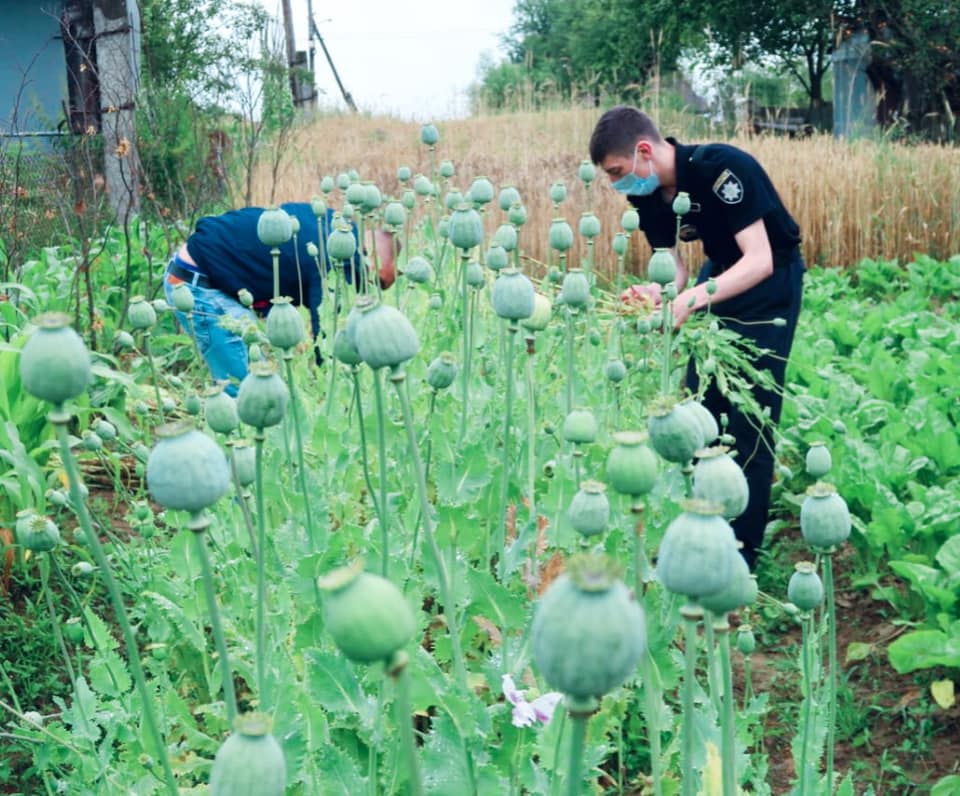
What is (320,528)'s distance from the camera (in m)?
1.80

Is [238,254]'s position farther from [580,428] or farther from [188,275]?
[580,428]

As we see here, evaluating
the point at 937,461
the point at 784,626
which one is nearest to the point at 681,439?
the point at 784,626

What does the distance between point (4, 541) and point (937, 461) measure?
9.21 feet

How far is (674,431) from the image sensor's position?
1.01 metres

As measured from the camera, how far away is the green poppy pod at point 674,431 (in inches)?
39.7

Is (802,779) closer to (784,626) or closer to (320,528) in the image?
(320,528)

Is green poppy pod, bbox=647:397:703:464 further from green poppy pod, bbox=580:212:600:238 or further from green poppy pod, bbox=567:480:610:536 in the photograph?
green poppy pod, bbox=580:212:600:238

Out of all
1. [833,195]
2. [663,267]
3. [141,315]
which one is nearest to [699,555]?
[663,267]

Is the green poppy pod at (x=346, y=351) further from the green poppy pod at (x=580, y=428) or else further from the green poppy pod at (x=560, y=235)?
the green poppy pod at (x=560, y=235)

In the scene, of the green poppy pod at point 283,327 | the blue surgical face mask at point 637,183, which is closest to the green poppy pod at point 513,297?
the green poppy pod at point 283,327

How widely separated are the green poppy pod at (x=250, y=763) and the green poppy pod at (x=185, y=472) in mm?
225

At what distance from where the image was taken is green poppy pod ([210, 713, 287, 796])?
658mm

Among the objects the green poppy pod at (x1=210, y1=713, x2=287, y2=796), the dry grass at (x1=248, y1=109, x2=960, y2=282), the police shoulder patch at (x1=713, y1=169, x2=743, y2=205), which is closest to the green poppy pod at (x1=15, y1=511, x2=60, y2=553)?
the green poppy pod at (x1=210, y1=713, x2=287, y2=796)

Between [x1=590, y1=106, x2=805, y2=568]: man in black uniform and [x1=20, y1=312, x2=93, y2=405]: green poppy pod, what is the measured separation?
94.4 inches
